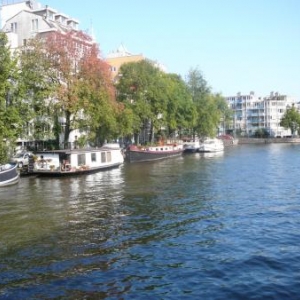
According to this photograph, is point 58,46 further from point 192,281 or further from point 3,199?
point 192,281

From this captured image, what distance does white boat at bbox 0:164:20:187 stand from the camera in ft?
135

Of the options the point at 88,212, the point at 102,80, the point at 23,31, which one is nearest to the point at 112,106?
the point at 102,80

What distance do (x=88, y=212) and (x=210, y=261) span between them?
11.9m

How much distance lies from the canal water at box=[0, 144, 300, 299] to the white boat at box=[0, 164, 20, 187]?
14.4 ft

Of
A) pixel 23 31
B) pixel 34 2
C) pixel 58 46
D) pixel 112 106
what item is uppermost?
pixel 34 2

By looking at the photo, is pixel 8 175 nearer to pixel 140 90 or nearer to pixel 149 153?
pixel 149 153

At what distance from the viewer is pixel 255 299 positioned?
45.9 feet

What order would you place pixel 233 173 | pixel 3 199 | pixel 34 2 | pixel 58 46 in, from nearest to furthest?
1. pixel 3 199
2. pixel 233 173
3. pixel 58 46
4. pixel 34 2

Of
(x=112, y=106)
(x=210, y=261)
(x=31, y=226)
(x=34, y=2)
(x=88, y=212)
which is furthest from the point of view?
(x=34, y=2)

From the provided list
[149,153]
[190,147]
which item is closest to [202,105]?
[190,147]

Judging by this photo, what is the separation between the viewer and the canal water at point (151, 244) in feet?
49.2

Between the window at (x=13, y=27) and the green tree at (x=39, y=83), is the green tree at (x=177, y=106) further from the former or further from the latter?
the green tree at (x=39, y=83)

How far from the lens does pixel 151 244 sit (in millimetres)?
20094

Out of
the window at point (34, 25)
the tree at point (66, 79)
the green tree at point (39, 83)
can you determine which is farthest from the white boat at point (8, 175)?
the window at point (34, 25)
